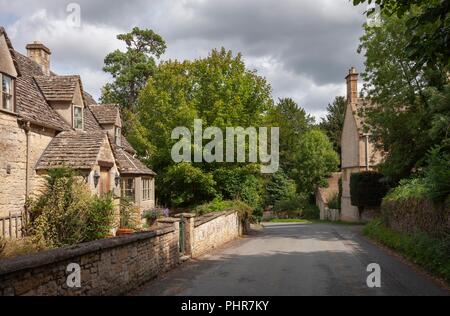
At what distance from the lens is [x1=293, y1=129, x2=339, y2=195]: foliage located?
61.9 m

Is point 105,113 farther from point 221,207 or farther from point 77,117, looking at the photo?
point 221,207

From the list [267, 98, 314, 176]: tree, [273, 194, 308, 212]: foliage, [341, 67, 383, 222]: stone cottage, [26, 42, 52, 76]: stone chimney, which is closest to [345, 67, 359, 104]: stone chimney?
[341, 67, 383, 222]: stone cottage

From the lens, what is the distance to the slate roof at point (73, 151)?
1901 centimetres

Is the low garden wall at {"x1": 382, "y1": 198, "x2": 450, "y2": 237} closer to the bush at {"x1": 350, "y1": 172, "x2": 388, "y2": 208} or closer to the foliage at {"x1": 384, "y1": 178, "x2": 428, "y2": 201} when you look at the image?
the foliage at {"x1": 384, "y1": 178, "x2": 428, "y2": 201}

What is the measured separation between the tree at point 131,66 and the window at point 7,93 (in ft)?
114

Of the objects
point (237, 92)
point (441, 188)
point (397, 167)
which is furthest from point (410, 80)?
point (441, 188)

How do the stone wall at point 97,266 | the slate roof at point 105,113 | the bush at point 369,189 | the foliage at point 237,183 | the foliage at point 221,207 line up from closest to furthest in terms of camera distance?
1. the stone wall at point 97,266
2. the foliage at point 221,207
3. the slate roof at point 105,113
4. the foliage at point 237,183
5. the bush at point 369,189

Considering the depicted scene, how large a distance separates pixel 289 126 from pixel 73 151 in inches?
2207

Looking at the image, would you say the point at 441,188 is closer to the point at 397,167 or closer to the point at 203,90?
the point at 397,167

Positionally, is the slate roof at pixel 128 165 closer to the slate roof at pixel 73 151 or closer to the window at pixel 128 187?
the window at pixel 128 187

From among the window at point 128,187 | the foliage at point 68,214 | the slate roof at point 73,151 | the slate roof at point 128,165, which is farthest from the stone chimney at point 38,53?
the foliage at point 68,214

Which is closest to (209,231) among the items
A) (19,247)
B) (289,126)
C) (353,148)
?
(19,247)

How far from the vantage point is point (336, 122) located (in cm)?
7325

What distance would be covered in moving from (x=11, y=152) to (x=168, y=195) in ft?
57.4
